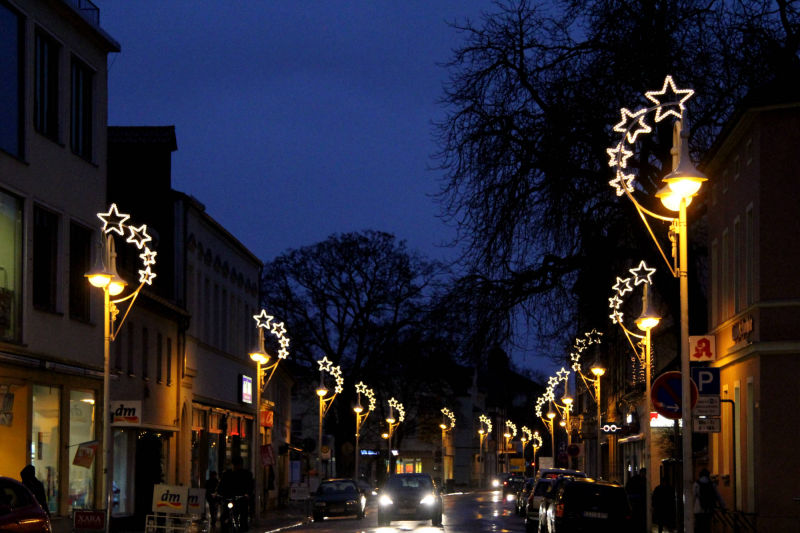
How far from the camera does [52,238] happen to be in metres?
29.3

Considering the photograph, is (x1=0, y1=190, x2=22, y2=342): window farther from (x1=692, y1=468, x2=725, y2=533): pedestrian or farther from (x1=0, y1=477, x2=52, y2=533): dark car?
(x1=692, y1=468, x2=725, y2=533): pedestrian

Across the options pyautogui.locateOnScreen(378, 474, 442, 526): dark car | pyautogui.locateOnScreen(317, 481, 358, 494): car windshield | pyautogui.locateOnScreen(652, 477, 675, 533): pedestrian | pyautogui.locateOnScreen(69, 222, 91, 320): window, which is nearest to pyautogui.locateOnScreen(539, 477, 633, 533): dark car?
pyautogui.locateOnScreen(652, 477, 675, 533): pedestrian

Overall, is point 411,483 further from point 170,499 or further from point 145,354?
point 170,499

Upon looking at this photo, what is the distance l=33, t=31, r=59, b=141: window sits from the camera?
28531mm

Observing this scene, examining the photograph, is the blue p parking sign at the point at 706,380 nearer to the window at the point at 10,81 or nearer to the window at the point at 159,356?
the window at the point at 10,81

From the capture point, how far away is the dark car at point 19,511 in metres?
16.0

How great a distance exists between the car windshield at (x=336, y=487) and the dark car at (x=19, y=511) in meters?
30.1

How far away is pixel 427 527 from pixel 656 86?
1657cm

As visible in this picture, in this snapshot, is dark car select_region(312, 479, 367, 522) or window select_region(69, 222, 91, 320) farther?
dark car select_region(312, 479, 367, 522)

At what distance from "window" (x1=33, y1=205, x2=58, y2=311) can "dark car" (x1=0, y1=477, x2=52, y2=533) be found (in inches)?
475

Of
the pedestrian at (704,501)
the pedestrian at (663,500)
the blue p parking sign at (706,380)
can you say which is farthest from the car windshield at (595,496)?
the blue p parking sign at (706,380)

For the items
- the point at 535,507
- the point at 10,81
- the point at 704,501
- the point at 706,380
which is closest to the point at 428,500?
the point at 535,507

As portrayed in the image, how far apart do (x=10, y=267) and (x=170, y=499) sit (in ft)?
19.7

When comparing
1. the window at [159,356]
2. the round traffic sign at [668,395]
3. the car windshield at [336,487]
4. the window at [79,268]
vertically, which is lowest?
the car windshield at [336,487]
